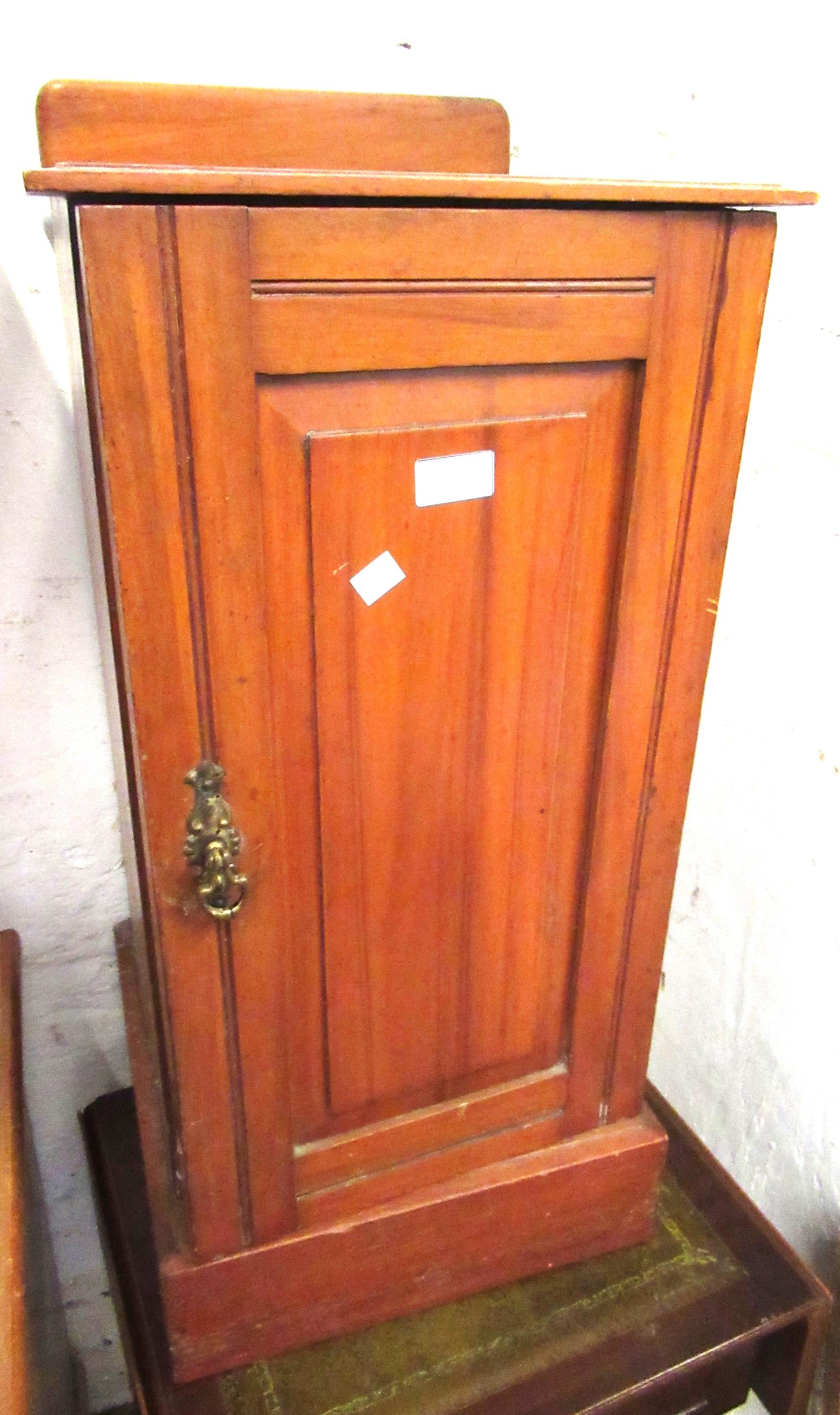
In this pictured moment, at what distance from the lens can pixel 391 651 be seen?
2.27ft

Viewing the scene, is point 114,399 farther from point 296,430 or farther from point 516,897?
point 516,897

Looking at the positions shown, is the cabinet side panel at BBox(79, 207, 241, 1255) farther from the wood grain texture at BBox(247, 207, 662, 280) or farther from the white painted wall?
the white painted wall

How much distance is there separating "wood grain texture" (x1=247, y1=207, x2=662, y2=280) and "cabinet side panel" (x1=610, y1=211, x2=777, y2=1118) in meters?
0.07

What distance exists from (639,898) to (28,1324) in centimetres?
61

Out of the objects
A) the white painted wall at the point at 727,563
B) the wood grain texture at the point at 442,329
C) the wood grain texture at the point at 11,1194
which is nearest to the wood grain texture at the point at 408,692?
the wood grain texture at the point at 442,329

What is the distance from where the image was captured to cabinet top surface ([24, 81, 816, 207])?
54cm

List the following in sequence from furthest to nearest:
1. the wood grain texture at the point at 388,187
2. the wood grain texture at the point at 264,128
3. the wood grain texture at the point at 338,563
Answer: the wood grain texture at the point at 264,128 → the wood grain texture at the point at 338,563 → the wood grain texture at the point at 388,187

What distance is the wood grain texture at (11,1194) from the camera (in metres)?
0.66

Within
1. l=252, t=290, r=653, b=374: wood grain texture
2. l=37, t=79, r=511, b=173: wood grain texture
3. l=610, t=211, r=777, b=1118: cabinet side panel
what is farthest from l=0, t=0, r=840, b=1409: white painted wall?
l=252, t=290, r=653, b=374: wood grain texture

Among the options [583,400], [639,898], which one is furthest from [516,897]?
[583,400]

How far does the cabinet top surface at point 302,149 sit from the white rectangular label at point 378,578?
0.21m

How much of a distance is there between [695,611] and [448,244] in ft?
1.06

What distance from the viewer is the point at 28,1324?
0.82 m

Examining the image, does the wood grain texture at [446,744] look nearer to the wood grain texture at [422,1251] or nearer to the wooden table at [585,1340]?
the wood grain texture at [422,1251]
